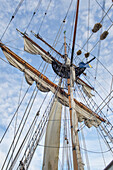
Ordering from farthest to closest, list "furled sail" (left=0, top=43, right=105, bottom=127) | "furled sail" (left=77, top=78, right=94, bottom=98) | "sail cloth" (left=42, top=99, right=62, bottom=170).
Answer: "furled sail" (left=77, top=78, right=94, bottom=98), "furled sail" (left=0, top=43, right=105, bottom=127), "sail cloth" (left=42, top=99, right=62, bottom=170)

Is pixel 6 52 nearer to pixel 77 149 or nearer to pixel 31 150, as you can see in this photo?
pixel 31 150

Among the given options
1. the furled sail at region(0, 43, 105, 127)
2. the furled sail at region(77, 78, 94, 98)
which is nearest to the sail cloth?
the furled sail at region(0, 43, 105, 127)

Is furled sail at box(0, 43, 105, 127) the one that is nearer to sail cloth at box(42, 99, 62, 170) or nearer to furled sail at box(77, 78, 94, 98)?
sail cloth at box(42, 99, 62, 170)

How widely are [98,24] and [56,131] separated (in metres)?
4.25

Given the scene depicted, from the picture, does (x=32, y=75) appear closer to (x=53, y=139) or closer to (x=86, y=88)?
(x=53, y=139)

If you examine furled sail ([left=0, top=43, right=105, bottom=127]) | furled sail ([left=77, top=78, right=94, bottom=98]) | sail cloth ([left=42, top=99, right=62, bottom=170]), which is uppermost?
furled sail ([left=77, top=78, right=94, bottom=98])

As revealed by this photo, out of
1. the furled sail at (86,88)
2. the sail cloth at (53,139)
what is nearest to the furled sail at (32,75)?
the sail cloth at (53,139)

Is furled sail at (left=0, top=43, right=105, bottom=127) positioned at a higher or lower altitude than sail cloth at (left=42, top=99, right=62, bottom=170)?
higher

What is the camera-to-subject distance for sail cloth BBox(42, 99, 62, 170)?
4656 millimetres

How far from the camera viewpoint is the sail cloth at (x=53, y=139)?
4656mm

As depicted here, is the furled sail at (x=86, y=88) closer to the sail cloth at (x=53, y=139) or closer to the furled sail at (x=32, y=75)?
the furled sail at (x=32, y=75)

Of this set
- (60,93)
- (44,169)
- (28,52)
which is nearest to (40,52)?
(28,52)

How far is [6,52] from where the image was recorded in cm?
764

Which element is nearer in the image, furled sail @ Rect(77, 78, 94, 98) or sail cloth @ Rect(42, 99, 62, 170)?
sail cloth @ Rect(42, 99, 62, 170)
